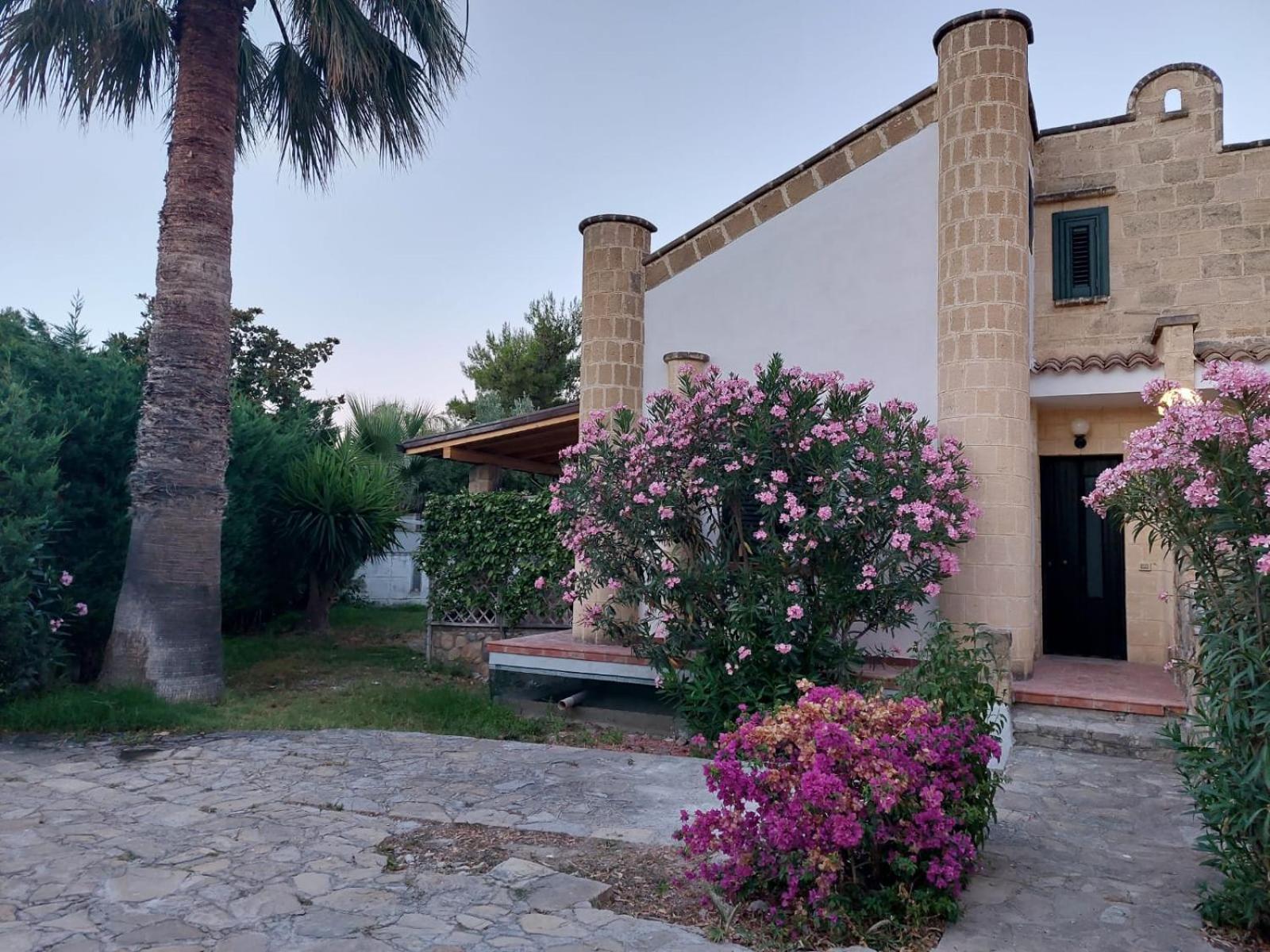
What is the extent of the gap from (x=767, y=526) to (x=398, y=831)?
3390 millimetres

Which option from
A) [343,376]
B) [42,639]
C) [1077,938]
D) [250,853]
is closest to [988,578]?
[1077,938]

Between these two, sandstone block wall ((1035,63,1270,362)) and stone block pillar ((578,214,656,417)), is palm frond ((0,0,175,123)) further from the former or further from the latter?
sandstone block wall ((1035,63,1270,362))

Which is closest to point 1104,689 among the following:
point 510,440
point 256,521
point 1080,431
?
point 1080,431

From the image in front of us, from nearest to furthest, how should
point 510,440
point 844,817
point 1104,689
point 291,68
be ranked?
point 844,817 < point 1104,689 < point 291,68 < point 510,440

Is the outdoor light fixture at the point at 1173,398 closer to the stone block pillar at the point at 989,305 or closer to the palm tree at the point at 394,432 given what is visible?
the stone block pillar at the point at 989,305

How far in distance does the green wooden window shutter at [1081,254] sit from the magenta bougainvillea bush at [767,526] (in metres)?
3.23

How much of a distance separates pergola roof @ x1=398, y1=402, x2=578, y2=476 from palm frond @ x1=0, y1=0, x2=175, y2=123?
16.9ft

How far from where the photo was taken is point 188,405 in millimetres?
8648

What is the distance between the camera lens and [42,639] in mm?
7965

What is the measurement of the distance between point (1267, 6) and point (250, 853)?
37.8 ft

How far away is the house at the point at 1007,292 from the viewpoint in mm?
7484

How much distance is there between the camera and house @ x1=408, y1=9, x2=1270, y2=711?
7.48 metres

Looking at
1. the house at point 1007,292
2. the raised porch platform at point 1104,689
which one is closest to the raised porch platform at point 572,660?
the house at point 1007,292

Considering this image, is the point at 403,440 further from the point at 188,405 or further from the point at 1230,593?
the point at 1230,593
